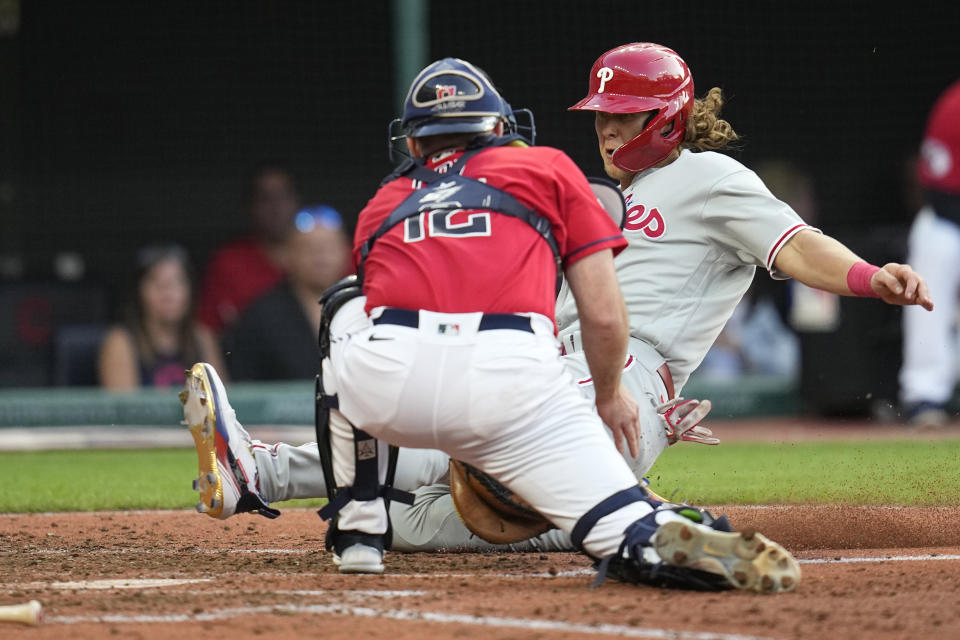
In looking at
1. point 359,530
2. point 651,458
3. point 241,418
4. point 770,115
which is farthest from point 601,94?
point 770,115

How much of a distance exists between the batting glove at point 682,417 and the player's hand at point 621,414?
16.7 inches

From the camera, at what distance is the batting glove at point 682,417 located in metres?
4.45

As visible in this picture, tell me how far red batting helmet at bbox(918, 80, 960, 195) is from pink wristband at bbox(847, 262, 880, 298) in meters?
6.55

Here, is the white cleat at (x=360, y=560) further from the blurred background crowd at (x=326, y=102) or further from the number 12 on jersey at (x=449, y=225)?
the blurred background crowd at (x=326, y=102)

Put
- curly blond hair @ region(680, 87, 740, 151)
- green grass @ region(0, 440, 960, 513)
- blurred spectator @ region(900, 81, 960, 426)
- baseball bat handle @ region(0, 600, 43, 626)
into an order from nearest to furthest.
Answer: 1. baseball bat handle @ region(0, 600, 43, 626)
2. curly blond hair @ region(680, 87, 740, 151)
3. green grass @ region(0, 440, 960, 513)
4. blurred spectator @ region(900, 81, 960, 426)

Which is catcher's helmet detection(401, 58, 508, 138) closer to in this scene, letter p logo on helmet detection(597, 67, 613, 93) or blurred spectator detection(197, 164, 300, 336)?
letter p logo on helmet detection(597, 67, 613, 93)

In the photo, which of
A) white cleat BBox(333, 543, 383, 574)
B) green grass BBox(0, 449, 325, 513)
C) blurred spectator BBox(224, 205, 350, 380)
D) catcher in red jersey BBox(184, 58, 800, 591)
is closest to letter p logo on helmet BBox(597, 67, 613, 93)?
catcher in red jersey BBox(184, 58, 800, 591)

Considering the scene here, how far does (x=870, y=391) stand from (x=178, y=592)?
329 inches

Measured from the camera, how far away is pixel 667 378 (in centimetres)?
469

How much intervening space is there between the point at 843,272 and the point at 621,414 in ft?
2.90

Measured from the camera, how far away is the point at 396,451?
162 inches

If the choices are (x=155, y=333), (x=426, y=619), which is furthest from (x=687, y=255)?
(x=155, y=333)

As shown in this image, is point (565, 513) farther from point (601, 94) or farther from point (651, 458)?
point (601, 94)

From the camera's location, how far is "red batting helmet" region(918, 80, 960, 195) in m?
10.4
